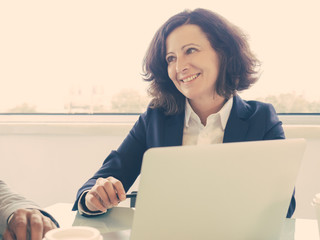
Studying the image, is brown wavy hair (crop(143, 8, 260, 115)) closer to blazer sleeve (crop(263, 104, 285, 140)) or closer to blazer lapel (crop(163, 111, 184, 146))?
blazer lapel (crop(163, 111, 184, 146))

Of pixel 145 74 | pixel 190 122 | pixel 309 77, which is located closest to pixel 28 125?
pixel 145 74

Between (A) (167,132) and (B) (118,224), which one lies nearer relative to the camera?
(B) (118,224)

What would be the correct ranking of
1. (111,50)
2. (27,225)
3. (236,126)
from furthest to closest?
1. (111,50)
2. (236,126)
3. (27,225)

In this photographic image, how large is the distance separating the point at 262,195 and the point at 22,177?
84.8 inches

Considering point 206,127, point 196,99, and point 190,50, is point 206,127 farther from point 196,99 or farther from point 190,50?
point 190,50

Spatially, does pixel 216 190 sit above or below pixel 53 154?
above

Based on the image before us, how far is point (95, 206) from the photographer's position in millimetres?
1093

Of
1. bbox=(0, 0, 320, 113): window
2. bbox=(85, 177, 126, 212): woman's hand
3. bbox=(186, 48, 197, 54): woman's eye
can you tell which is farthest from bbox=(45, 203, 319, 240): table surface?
bbox=(0, 0, 320, 113): window

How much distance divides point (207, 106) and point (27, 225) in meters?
0.94

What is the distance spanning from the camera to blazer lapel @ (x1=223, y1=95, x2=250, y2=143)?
56.8 inches

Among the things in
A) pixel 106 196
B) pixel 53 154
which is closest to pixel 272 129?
pixel 106 196

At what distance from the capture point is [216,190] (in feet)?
2.23

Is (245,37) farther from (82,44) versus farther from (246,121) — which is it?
(82,44)

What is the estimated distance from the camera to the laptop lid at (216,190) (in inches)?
24.8
